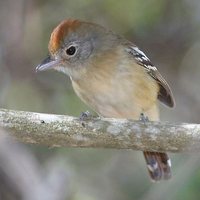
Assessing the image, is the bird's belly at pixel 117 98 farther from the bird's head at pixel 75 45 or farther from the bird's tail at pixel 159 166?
the bird's tail at pixel 159 166

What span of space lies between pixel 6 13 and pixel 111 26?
3.70 feet

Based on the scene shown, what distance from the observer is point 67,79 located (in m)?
6.97

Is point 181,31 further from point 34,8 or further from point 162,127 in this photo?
point 162,127

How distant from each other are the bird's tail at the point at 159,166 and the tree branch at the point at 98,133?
141 cm

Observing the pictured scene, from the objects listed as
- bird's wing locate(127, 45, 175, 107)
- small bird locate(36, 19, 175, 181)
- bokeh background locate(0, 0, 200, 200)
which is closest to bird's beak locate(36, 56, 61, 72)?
small bird locate(36, 19, 175, 181)

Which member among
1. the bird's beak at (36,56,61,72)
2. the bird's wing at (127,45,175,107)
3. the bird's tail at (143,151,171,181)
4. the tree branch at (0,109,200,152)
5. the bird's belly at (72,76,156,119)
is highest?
the bird's wing at (127,45,175,107)

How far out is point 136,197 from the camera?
6047 mm

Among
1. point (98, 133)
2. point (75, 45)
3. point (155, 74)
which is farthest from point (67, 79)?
point (98, 133)

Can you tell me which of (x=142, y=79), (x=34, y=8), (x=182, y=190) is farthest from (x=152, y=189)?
(x=34, y=8)

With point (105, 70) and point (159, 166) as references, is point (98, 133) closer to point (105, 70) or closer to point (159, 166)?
point (105, 70)

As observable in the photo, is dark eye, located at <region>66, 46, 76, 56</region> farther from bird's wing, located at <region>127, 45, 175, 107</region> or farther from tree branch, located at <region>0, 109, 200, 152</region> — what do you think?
tree branch, located at <region>0, 109, 200, 152</region>

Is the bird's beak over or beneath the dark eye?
beneath

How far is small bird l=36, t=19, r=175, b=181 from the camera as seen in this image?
16.6 feet

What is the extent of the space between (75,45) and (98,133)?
4.52 ft
